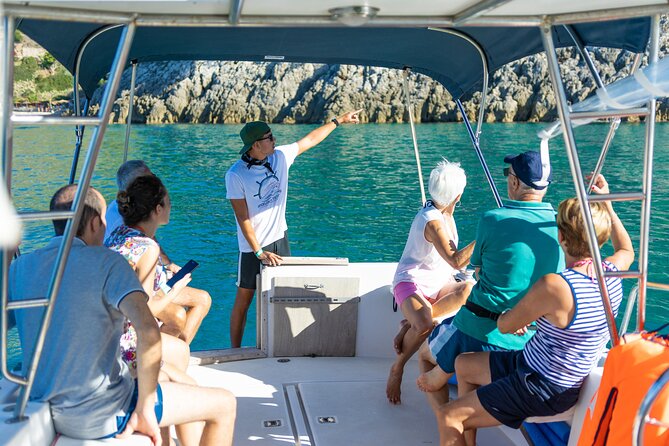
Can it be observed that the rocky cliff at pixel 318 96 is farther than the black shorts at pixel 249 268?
Yes

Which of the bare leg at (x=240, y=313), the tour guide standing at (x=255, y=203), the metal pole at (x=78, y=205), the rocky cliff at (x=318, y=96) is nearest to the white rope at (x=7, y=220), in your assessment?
the metal pole at (x=78, y=205)

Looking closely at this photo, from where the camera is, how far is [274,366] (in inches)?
144

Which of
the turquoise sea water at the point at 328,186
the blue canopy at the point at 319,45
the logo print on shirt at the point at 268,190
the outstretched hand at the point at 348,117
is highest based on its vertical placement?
the blue canopy at the point at 319,45

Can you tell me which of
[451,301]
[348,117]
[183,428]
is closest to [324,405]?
[451,301]

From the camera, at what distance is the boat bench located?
1.77 meters

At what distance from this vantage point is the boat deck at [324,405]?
2.91 m

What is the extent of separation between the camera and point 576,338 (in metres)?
2.11

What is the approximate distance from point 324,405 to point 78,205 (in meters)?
1.75

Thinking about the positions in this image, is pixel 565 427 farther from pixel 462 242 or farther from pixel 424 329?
pixel 462 242

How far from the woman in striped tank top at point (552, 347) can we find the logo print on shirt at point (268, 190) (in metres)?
1.99

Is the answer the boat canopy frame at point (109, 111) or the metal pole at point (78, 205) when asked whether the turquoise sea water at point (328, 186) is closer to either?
the metal pole at point (78, 205)

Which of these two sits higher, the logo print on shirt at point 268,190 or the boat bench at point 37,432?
the logo print on shirt at point 268,190

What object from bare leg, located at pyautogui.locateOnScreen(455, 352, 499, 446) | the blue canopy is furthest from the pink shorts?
the blue canopy

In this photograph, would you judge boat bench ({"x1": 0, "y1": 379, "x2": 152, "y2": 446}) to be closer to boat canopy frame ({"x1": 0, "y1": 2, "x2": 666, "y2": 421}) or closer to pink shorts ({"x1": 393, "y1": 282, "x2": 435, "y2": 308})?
boat canopy frame ({"x1": 0, "y1": 2, "x2": 666, "y2": 421})
